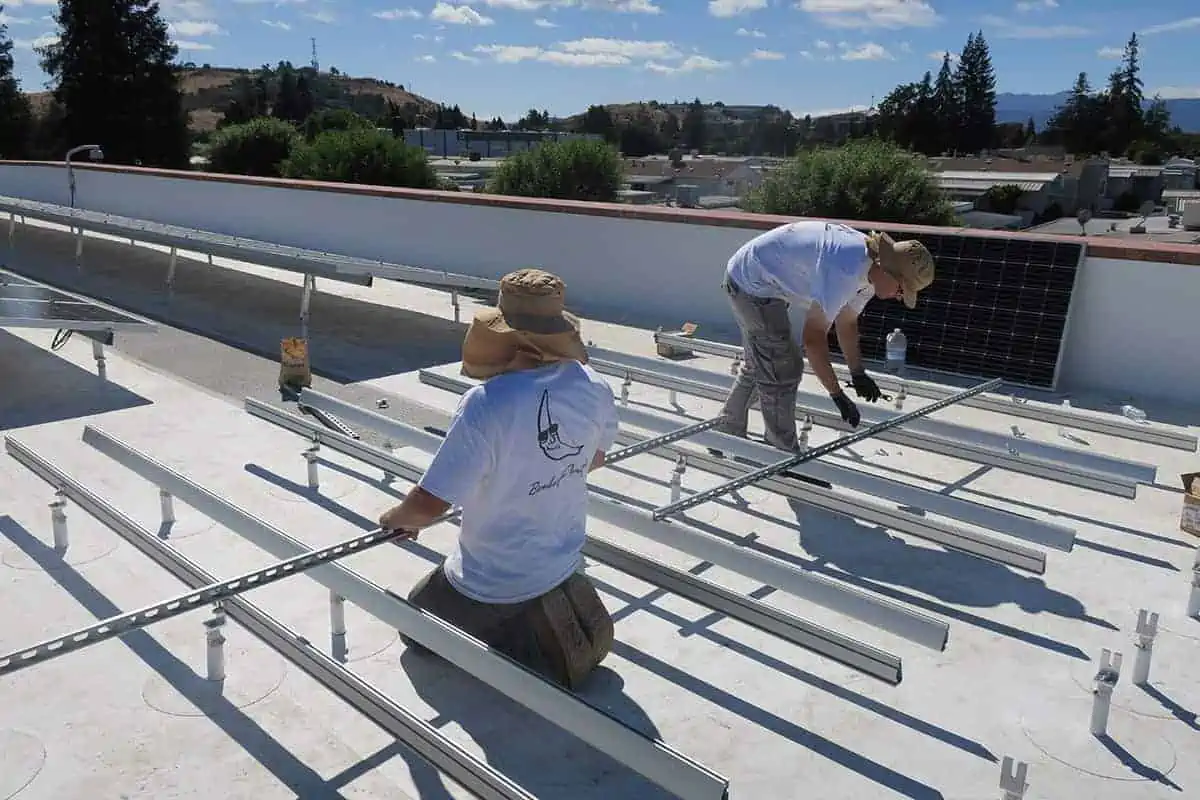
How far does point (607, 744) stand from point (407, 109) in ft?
533

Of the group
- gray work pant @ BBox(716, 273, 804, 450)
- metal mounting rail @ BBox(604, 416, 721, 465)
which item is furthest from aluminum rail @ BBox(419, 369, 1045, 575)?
gray work pant @ BBox(716, 273, 804, 450)

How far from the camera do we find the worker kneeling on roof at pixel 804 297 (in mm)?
4387

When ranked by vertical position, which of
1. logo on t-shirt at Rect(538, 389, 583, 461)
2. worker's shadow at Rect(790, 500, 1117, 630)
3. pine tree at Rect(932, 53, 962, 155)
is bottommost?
worker's shadow at Rect(790, 500, 1117, 630)

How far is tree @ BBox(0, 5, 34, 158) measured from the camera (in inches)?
1827

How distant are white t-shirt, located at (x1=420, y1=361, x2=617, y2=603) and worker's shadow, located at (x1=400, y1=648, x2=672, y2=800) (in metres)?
0.39

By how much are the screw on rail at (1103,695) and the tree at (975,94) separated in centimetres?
9667

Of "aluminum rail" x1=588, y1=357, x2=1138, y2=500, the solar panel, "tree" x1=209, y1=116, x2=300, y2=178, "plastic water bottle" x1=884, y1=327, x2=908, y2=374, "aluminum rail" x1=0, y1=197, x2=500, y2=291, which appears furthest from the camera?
"tree" x1=209, y1=116, x2=300, y2=178

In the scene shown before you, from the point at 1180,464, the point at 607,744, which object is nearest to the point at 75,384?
the point at 607,744

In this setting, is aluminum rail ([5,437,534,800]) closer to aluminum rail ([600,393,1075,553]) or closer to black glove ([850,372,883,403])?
aluminum rail ([600,393,1075,553])

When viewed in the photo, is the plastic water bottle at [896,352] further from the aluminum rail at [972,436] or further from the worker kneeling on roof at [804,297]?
the worker kneeling on roof at [804,297]

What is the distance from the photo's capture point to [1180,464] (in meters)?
5.62

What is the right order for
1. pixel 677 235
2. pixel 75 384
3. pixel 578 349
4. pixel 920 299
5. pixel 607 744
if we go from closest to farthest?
pixel 607 744, pixel 578 349, pixel 75 384, pixel 920 299, pixel 677 235

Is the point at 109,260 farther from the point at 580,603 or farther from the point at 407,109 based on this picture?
the point at 407,109

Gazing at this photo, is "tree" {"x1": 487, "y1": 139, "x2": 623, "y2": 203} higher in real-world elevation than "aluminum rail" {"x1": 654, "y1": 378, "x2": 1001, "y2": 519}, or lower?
higher
